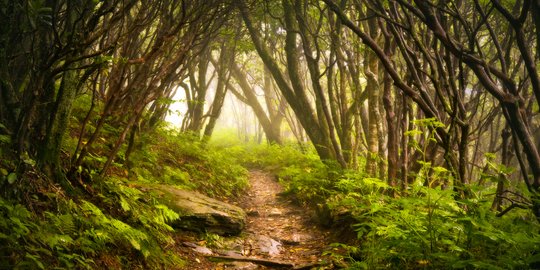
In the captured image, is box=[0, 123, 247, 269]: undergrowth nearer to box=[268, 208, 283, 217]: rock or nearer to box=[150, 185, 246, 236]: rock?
box=[150, 185, 246, 236]: rock

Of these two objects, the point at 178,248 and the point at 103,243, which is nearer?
the point at 103,243

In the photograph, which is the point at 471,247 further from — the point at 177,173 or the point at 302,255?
the point at 177,173

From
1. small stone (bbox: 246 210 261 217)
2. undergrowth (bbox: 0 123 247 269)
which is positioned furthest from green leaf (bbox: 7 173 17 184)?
small stone (bbox: 246 210 261 217)

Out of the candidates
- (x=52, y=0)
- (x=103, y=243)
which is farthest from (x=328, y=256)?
(x=52, y=0)

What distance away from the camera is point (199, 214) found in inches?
202

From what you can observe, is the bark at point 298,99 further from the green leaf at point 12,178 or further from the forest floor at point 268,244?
the green leaf at point 12,178

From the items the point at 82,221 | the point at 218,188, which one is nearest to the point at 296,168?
the point at 218,188

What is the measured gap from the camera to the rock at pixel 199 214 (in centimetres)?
503

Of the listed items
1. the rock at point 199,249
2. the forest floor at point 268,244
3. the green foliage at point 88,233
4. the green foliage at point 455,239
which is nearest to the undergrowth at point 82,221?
the green foliage at point 88,233

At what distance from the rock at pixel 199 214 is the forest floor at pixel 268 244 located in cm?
16

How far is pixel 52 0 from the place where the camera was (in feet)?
9.84

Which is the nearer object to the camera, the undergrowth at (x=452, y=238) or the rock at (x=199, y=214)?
the undergrowth at (x=452, y=238)

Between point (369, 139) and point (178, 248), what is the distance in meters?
3.74

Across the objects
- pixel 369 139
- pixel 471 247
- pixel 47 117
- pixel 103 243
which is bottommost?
pixel 103 243
